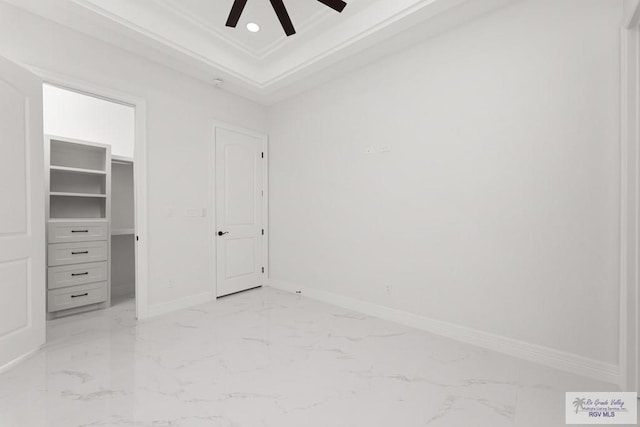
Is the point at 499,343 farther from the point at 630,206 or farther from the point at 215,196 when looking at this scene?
the point at 215,196

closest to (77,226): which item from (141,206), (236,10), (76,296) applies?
(76,296)

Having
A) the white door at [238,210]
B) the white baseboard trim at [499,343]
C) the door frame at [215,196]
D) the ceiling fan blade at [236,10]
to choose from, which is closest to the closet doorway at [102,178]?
the door frame at [215,196]

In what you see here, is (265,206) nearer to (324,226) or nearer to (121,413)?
(324,226)

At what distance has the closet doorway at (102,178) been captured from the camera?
10.1 feet

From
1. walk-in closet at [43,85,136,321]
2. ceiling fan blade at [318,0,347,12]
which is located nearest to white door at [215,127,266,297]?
walk-in closet at [43,85,136,321]

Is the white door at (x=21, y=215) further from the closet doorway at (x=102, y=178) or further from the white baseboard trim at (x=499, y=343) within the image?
the white baseboard trim at (x=499, y=343)

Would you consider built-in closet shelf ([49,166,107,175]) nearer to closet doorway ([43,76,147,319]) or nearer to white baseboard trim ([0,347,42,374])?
closet doorway ([43,76,147,319])

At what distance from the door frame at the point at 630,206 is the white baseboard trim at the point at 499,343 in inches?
Result: 6.5

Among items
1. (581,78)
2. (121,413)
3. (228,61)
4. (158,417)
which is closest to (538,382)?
(581,78)

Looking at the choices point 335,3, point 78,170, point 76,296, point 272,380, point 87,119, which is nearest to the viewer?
point 272,380

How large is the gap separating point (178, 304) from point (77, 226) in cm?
146

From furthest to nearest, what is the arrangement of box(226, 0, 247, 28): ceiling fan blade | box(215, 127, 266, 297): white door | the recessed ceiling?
box(215, 127, 266, 297): white door, the recessed ceiling, box(226, 0, 247, 28): ceiling fan blade

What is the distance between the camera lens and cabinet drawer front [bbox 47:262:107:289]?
3.11m

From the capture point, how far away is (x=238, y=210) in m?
4.07
